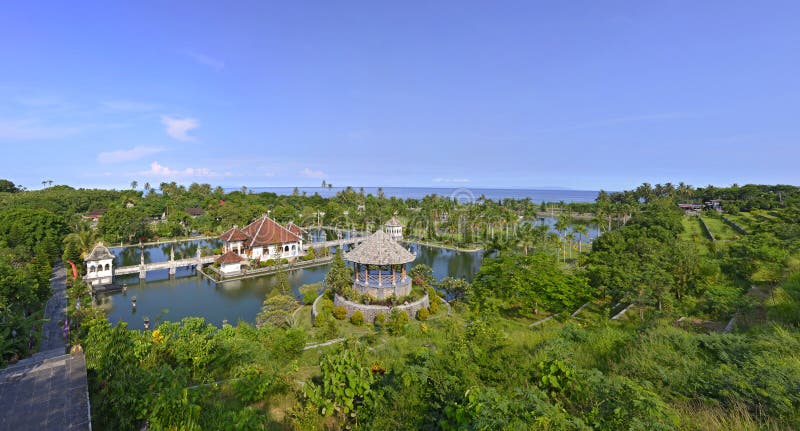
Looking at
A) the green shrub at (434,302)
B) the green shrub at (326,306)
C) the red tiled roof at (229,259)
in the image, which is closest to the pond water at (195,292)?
the red tiled roof at (229,259)

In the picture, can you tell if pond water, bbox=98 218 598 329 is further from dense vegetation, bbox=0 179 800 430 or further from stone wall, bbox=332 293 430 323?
A: stone wall, bbox=332 293 430 323

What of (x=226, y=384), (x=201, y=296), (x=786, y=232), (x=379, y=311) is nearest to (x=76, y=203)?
(x=201, y=296)

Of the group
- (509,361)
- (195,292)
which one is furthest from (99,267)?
(509,361)

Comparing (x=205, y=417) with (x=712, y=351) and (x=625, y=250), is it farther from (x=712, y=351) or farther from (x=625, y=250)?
(x=625, y=250)

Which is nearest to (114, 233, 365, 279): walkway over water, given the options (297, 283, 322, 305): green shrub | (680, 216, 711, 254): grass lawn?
(297, 283, 322, 305): green shrub

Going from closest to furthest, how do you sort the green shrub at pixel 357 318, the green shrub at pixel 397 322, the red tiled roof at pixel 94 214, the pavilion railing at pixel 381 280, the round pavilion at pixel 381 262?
the green shrub at pixel 397 322, the green shrub at pixel 357 318, the round pavilion at pixel 381 262, the pavilion railing at pixel 381 280, the red tiled roof at pixel 94 214

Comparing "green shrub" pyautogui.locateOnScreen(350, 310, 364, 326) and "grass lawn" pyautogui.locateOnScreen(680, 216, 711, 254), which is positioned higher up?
"grass lawn" pyautogui.locateOnScreen(680, 216, 711, 254)

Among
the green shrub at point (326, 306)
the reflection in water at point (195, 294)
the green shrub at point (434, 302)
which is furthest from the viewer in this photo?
the reflection in water at point (195, 294)

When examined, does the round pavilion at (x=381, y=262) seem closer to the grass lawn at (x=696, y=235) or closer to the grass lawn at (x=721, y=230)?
the grass lawn at (x=696, y=235)
